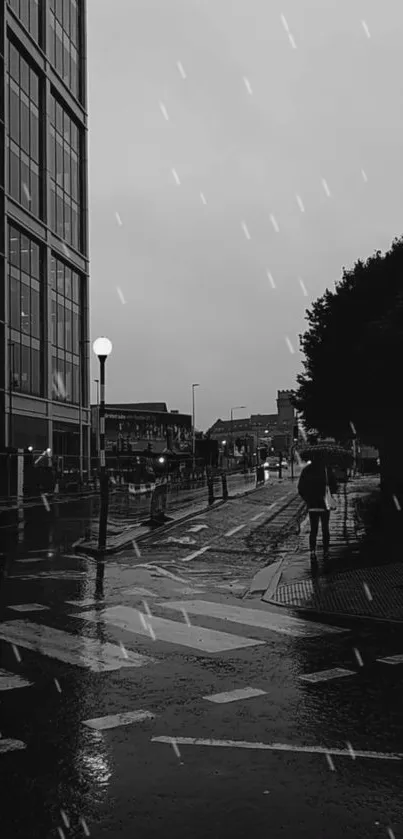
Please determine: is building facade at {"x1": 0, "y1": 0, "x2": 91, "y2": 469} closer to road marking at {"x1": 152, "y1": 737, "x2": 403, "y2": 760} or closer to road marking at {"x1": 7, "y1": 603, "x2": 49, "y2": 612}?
road marking at {"x1": 7, "y1": 603, "x2": 49, "y2": 612}

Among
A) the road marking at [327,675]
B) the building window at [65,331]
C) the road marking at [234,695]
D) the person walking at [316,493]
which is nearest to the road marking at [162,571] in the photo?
the person walking at [316,493]

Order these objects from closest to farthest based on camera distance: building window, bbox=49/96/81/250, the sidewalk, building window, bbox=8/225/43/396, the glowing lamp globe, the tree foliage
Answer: the sidewalk → the glowing lamp globe → the tree foliage → building window, bbox=8/225/43/396 → building window, bbox=49/96/81/250

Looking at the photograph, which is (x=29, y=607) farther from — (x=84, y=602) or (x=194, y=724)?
(x=194, y=724)

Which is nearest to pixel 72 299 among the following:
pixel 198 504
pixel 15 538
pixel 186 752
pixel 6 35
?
pixel 6 35

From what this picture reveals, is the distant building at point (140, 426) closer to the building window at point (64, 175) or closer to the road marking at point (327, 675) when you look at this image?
the building window at point (64, 175)

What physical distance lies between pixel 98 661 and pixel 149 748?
2.45 metres

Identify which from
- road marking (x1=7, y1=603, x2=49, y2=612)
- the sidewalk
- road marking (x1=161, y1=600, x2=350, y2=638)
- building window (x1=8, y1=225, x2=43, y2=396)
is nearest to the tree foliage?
the sidewalk

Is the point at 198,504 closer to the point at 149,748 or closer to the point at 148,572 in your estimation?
the point at 148,572

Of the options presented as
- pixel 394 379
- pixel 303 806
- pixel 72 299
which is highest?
pixel 72 299

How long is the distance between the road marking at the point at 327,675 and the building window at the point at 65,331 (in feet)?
158

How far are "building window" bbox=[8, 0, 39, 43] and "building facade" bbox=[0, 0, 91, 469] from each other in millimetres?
63

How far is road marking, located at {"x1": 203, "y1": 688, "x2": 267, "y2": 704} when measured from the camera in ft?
20.8

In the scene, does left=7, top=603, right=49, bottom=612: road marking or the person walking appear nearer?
left=7, top=603, right=49, bottom=612: road marking

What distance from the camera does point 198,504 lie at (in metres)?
31.0
